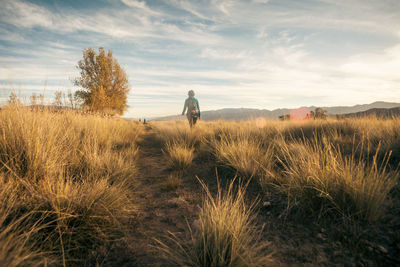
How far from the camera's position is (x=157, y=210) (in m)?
2.05

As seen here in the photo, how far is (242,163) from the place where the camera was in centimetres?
279

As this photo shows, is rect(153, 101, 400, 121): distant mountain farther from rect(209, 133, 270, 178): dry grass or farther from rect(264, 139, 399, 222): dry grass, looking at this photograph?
rect(264, 139, 399, 222): dry grass

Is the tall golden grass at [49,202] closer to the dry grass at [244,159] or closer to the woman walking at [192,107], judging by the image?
the dry grass at [244,159]

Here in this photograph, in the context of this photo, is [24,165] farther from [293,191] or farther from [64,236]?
[293,191]

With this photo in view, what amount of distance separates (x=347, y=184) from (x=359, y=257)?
2.17ft

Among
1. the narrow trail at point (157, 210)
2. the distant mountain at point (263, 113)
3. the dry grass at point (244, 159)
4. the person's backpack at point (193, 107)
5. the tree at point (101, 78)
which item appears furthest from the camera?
the tree at point (101, 78)

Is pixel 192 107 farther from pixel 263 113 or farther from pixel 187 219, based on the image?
pixel 187 219

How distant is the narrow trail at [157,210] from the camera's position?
4.58 ft

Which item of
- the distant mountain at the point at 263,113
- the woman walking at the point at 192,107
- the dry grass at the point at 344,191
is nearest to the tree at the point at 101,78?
the distant mountain at the point at 263,113

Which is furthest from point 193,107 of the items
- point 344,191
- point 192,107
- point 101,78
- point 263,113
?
point 101,78

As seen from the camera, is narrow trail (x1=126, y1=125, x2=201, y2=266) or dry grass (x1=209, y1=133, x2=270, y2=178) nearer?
narrow trail (x1=126, y1=125, x2=201, y2=266)

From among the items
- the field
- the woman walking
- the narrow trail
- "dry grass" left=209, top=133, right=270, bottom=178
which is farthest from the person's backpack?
the field

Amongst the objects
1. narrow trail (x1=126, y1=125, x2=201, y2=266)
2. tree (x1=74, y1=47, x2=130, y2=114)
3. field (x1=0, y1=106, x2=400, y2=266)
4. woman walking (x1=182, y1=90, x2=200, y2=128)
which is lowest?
narrow trail (x1=126, y1=125, x2=201, y2=266)

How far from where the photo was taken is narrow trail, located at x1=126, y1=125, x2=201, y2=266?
4.58ft
